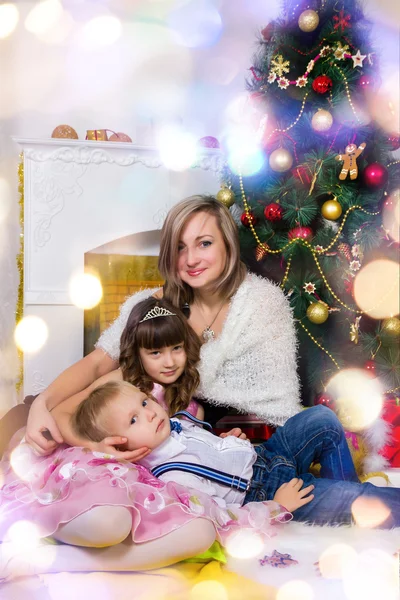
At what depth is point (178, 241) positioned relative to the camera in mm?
1822

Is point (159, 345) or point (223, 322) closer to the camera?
point (159, 345)

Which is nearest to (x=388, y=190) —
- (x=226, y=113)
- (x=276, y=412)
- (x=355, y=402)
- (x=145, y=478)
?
(x=355, y=402)

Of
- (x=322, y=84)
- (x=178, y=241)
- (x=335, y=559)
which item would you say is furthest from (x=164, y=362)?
(x=322, y=84)

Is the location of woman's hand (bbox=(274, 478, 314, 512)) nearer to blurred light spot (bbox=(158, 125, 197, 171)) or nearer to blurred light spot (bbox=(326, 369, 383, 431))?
blurred light spot (bbox=(326, 369, 383, 431))

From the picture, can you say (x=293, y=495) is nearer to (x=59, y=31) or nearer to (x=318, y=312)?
(x=318, y=312)

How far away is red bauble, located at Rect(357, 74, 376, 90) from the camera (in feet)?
6.84

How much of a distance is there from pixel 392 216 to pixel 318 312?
393 millimetres

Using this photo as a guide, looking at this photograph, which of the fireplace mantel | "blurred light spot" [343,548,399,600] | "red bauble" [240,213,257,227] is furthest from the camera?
the fireplace mantel

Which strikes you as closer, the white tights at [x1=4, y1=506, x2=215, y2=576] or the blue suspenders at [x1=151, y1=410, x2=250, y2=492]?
the white tights at [x1=4, y1=506, x2=215, y2=576]

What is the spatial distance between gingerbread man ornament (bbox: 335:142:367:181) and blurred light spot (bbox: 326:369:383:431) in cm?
64

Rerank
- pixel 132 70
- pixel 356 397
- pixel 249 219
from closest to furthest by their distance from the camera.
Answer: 1. pixel 356 397
2. pixel 249 219
3. pixel 132 70

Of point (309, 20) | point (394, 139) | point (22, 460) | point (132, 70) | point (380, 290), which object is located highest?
point (132, 70)

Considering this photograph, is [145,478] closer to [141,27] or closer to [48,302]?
[48,302]

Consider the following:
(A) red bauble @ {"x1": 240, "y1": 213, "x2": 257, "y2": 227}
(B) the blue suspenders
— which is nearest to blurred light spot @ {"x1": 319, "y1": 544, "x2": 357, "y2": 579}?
(B) the blue suspenders
